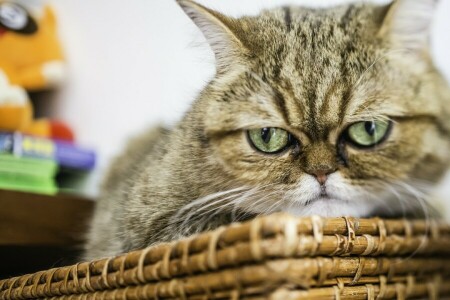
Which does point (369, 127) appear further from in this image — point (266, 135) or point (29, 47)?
point (29, 47)

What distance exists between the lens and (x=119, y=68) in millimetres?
1641

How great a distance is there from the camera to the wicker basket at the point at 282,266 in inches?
22.5

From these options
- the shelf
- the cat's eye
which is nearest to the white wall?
the shelf

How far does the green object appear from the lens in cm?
132

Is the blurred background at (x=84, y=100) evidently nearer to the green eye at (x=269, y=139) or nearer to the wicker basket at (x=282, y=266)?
the green eye at (x=269, y=139)

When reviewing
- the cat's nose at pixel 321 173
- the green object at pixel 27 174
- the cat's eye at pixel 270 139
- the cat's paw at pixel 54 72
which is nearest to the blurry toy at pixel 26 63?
the cat's paw at pixel 54 72

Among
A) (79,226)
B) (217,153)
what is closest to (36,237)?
(79,226)

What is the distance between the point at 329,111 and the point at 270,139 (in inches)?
3.9

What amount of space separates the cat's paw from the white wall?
64mm

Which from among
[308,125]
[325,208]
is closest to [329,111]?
[308,125]

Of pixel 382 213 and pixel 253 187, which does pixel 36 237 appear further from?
pixel 382 213

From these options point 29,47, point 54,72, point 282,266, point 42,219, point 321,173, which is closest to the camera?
point 282,266

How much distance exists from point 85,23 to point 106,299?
1181 millimetres

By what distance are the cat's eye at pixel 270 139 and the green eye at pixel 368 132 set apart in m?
0.10
